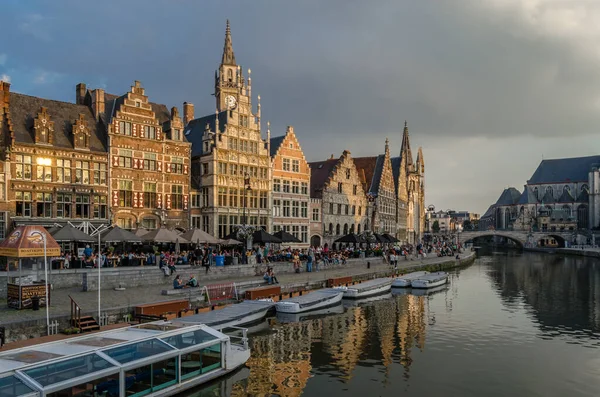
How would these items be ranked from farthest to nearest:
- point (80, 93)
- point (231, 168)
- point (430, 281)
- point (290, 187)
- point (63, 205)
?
point (290, 187) → point (231, 168) → point (80, 93) → point (430, 281) → point (63, 205)

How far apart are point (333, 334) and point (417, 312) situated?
342 inches

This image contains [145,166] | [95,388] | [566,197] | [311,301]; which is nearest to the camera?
[95,388]

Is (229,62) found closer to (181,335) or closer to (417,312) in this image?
(417,312)

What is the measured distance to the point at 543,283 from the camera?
4784 cm

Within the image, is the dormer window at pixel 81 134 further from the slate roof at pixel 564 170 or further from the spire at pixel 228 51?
the slate roof at pixel 564 170

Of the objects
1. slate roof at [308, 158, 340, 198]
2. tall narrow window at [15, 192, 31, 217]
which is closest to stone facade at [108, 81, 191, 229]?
tall narrow window at [15, 192, 31, 217]

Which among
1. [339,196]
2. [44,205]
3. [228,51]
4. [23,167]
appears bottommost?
[44,205]

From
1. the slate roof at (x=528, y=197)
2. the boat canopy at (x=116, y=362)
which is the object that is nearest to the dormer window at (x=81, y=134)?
the boat canopy at (x=116, y=362)

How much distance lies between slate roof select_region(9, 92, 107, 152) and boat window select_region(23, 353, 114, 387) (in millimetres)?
25524

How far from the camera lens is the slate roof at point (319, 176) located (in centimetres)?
5994

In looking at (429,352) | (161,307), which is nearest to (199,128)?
(161,307)

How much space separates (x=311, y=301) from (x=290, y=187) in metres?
25.6

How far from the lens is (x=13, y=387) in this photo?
1173 cm

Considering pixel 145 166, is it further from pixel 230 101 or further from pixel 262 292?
pixel 262 292
